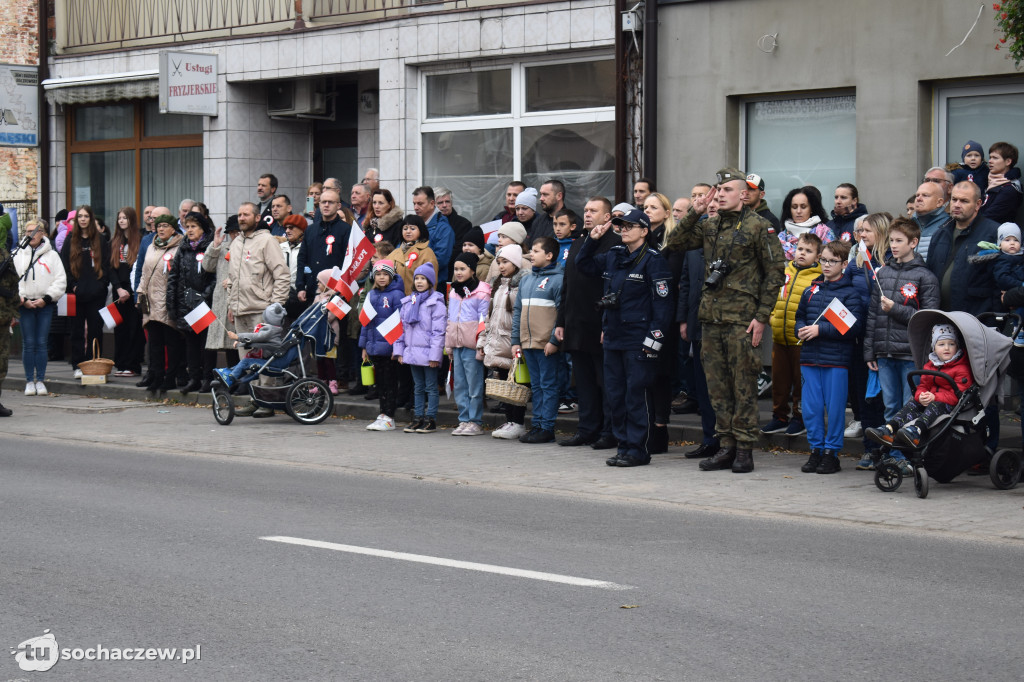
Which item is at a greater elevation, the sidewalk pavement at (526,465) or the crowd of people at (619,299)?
the crowd of people at (619,299)

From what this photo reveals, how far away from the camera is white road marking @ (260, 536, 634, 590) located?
727 centimetres

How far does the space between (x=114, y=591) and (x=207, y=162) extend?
15.4 m

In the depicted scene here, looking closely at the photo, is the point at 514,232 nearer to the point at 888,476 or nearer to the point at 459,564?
the point at 888,476

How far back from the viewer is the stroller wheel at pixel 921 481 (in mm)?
9977

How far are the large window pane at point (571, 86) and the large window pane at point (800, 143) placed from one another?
1957mm

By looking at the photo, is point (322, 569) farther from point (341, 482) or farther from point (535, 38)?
point (535, 38)

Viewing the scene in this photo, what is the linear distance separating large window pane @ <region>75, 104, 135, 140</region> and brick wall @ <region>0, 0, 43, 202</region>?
687 mm

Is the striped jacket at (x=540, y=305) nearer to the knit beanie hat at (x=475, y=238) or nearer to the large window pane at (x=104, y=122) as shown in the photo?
the knit beanie hat at (x=475, y=238)

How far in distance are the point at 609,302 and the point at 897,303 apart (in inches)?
91.6

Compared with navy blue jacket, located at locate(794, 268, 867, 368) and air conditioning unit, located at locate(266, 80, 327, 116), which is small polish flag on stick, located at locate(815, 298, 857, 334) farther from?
air conditioning unit, located at locate(266, 80, 327, 116)

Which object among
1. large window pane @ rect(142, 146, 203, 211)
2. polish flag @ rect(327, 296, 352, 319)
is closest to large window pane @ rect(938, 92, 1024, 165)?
polish flag @ rect(327, 296, 352, 319)

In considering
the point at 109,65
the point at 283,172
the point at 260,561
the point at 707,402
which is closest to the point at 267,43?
the point at 283,172

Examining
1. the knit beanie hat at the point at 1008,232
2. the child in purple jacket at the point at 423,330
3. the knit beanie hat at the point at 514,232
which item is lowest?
the child in purple jacket at the point at 423,330

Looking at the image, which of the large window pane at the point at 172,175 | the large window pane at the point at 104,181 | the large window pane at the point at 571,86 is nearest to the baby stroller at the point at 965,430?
the large window pane at the point at 571,86
